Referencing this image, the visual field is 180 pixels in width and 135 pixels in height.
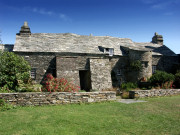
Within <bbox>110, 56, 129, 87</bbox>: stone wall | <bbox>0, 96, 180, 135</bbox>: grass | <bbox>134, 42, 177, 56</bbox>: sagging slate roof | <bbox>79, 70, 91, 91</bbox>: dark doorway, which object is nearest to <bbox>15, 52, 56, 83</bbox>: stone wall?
<bbox>79, 70, 91, 91</bbox>: dark doorway

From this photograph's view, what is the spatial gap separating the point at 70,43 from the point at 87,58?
12.1ft

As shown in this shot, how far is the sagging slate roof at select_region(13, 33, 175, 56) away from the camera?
19.9 meters

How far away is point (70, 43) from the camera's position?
22156 mm

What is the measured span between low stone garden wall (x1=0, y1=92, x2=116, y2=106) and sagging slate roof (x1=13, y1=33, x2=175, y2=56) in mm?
10724

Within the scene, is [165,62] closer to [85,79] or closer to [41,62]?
[85,79]

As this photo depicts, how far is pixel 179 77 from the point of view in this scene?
63.1 ft

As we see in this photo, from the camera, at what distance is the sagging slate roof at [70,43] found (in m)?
19.9

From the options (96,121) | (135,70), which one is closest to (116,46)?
(135,70)

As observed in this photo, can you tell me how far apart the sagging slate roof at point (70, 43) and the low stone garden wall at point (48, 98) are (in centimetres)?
1072

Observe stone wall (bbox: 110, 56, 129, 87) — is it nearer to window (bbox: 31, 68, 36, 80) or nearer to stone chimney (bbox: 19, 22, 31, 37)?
window (bbox: 31, 68, 36, 80)

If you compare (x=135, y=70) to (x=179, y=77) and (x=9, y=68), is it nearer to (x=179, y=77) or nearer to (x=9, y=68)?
(x=179, y=77)

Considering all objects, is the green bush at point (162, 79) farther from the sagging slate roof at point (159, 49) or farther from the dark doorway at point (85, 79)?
the dark doorway at point (85, 79)

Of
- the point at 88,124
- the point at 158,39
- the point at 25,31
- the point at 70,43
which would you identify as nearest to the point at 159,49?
the point at 158,39

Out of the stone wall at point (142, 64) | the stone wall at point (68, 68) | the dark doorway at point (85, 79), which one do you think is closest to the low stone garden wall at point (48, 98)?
the stone wall at point (68, 68)
